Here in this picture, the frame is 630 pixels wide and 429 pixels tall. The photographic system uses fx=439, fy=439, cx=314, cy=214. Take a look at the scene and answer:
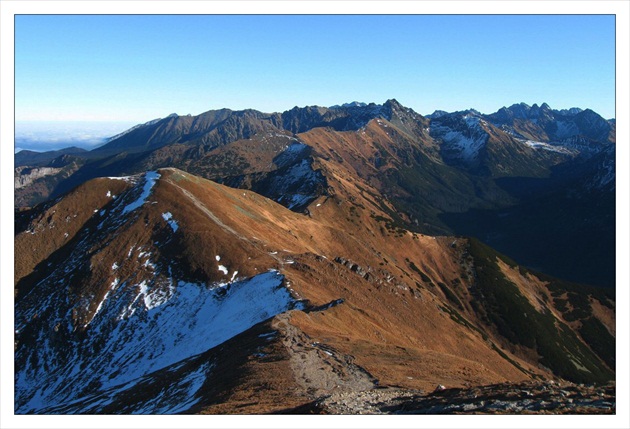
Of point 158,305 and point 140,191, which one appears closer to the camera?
point 158,305

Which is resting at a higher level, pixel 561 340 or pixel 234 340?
pixel 234 340

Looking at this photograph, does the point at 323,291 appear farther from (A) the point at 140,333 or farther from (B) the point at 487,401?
(B) the point at 487,401

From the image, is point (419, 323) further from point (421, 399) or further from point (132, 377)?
point (421, 399)

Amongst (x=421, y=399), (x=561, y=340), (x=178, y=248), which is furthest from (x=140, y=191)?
(x=561, y=340)

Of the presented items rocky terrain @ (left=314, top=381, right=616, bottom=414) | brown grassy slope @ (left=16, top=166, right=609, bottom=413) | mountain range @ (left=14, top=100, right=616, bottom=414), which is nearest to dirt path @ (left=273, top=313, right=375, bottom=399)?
brown grassy slope @ (left=16, top=166, right=609, bottom=413)

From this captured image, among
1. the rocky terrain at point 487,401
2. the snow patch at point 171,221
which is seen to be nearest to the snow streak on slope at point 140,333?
the snow patch at point 171,221

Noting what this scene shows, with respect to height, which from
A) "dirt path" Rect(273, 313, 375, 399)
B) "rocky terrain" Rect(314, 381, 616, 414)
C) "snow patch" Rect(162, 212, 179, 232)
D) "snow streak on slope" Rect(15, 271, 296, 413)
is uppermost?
"snow patch" Rect(162, 212, 179, 232)

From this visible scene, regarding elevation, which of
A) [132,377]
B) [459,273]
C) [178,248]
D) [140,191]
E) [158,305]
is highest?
[140,191]

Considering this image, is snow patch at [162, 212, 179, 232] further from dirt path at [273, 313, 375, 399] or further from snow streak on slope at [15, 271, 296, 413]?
dirt path at [273, 313, 375, 399]
